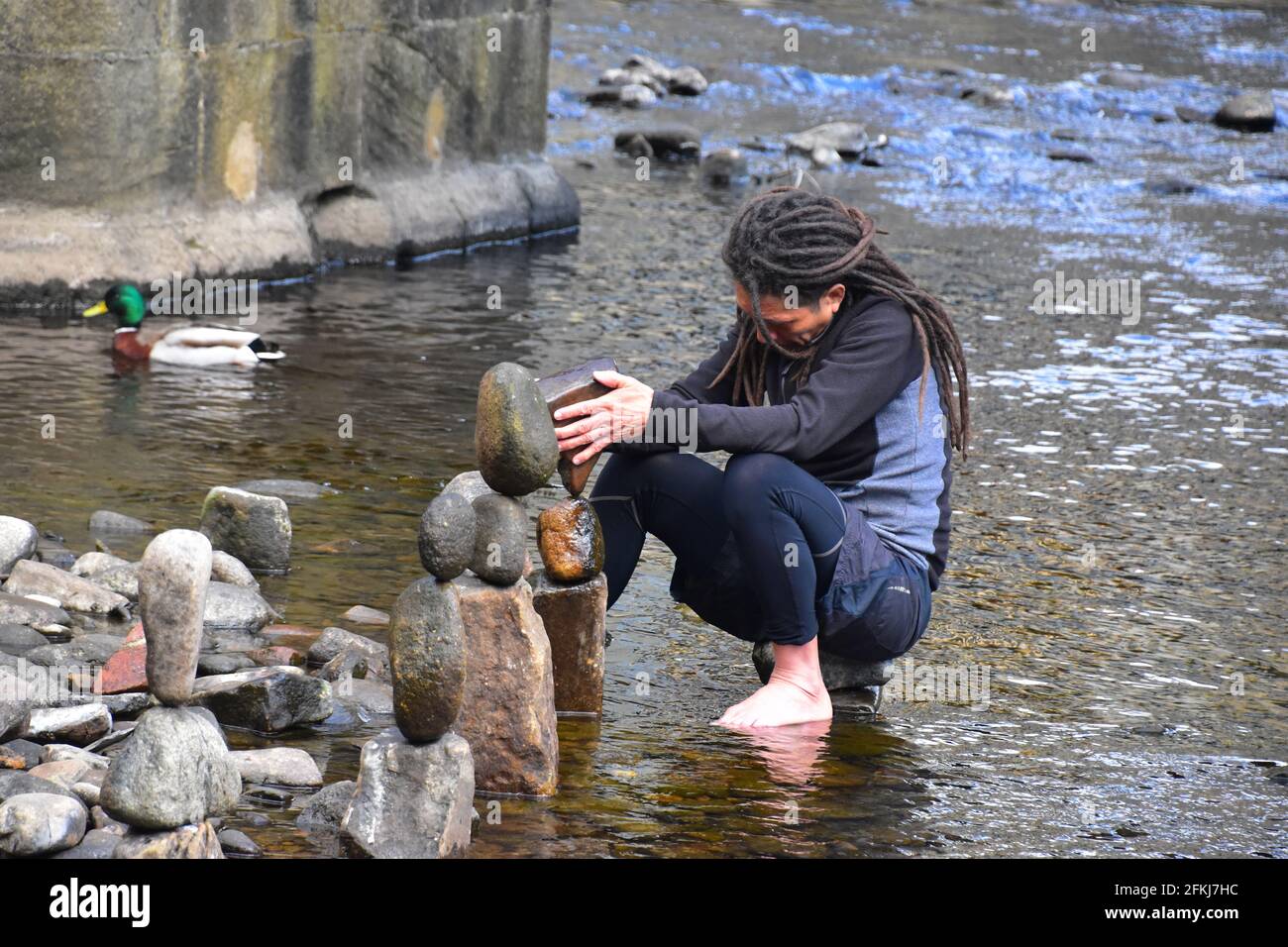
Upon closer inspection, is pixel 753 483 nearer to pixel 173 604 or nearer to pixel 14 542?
pixel 173 604

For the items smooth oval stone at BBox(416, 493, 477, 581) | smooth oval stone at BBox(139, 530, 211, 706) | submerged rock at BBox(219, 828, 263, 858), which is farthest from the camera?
smooth oval stone at BBox(416, 493, 477, 581)

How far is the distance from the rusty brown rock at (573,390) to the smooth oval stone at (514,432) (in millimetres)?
147

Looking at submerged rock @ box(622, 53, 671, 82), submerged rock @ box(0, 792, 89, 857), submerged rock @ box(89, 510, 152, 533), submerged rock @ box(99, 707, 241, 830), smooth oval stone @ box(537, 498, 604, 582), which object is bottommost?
submerged rock @ box(89, 510, 152, 533)

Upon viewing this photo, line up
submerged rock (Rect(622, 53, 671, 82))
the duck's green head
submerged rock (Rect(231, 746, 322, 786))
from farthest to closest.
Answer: submerged rock (Rect(622, 53, 671, 82)) → the duck's green head → submerged rock (Rect(231, 746, 322, 786))

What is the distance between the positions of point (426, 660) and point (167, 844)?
1.73 ft

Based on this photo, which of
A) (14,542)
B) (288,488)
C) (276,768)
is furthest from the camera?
(288,488)

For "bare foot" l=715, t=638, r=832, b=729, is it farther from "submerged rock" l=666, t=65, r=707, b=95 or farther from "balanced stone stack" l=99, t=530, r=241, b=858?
"submerged rock" l=666, t=65, r=707, b=95

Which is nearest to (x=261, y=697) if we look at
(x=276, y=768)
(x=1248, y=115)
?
(x=276, y=768)

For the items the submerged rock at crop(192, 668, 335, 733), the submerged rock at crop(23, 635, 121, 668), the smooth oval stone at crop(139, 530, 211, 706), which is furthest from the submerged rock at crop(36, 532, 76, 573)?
A: the smooth oval stone at crop(139, 530, 211, 706)

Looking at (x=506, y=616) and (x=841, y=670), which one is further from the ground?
(x=506, y=616)

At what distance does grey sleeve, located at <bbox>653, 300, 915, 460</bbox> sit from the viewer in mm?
3705

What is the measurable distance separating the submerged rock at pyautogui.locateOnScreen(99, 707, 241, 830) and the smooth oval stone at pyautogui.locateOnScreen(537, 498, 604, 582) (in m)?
1.06

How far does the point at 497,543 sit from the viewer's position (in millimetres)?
3375

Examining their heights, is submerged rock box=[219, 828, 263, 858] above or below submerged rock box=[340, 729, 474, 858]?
below
